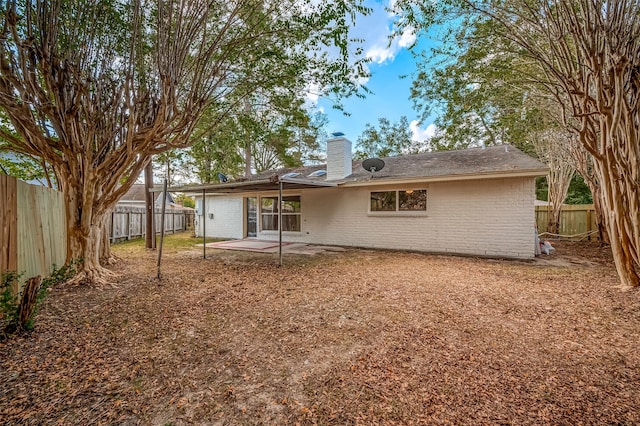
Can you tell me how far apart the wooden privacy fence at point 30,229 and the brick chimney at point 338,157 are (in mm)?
7685

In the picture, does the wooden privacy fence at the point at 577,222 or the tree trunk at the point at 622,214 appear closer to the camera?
the tree trunk at the point at 622,214

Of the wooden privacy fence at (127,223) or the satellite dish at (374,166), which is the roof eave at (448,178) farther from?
the wooden privacy fence at (127,223)

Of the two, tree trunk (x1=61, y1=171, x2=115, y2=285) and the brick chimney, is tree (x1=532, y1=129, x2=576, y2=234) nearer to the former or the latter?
the brick chimney

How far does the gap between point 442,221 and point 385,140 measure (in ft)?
57.7

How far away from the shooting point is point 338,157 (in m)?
10.7

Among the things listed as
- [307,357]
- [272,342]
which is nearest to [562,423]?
[307,357]

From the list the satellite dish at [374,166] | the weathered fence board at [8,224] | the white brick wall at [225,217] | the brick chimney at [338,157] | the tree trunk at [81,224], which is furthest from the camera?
the white brick wall at [225,217]

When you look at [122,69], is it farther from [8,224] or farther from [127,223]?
[127,223]

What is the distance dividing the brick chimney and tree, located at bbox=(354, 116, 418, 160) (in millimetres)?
14005

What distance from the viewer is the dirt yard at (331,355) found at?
1982 millimetres

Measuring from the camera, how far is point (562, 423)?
1.81 m

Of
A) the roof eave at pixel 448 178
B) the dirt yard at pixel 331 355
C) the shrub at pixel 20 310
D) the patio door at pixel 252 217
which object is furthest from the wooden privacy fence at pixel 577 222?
the shrub at pixel 20 310

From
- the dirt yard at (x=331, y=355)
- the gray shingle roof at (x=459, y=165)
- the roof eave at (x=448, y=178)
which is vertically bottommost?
the dirt yard at (x=331, y=355)

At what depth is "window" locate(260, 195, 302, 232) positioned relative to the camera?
11836mm
